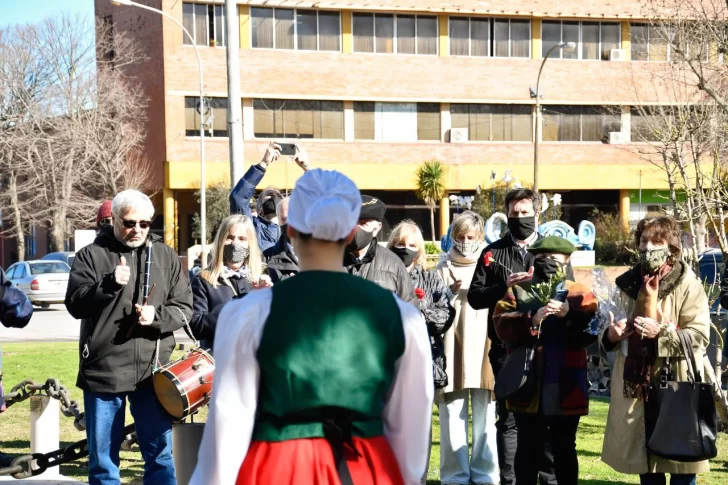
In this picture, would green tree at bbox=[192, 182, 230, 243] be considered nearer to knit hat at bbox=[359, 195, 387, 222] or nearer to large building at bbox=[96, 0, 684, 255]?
large building at bbox=[96, 0, 684, 255]

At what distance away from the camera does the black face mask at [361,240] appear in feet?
19.3

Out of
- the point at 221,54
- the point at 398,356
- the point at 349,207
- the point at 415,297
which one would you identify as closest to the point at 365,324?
the point at 398,356

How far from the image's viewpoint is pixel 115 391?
19.5 feet

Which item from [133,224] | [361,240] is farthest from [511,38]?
[133,224]

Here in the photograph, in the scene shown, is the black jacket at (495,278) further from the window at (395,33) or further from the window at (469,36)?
the window at (469,36)

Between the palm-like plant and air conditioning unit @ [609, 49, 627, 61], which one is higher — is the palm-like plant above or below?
below

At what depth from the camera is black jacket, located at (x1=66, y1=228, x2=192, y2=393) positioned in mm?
5949

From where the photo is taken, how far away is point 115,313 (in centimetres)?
602

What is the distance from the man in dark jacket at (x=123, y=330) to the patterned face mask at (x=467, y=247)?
2418 mm

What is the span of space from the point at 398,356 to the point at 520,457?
10.8 ft

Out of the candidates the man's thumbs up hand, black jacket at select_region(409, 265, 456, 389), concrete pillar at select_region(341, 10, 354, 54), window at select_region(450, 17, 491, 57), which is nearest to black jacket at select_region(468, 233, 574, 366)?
black jacket at select_region(409, 265, 456, 389)

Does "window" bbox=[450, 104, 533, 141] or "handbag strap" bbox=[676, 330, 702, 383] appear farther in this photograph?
"window" bbox=[450, 104, 533, 141]

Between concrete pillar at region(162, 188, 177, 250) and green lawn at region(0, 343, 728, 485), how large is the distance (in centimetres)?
3076

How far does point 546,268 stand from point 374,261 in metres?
1.07
